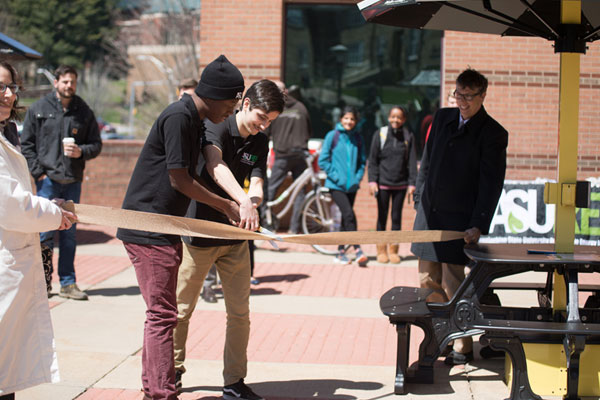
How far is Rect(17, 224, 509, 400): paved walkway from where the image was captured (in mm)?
4966

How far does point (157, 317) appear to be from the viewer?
13.4ft

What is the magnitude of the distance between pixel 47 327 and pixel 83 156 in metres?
3.97

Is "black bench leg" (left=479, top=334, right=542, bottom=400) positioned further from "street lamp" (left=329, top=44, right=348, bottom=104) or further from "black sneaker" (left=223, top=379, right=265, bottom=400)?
"street lamp" (left=329, top=44, right=348, bottom=104)

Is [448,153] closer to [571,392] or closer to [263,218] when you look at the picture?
[571,392]

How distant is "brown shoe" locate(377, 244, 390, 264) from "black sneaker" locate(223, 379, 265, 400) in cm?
508

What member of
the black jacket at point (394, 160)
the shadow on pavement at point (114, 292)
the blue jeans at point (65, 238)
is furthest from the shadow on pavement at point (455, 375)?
the black jacket at point (394, 160)

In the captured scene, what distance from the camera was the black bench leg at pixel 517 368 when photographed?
4.61 meters

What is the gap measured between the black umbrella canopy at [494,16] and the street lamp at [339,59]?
6291 millimetres

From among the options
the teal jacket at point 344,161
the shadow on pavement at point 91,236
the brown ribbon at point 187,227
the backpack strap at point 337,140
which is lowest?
the shadow on pavement at point 91,236

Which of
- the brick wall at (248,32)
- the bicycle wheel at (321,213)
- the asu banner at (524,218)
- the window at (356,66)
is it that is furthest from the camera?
the window at (356,66)

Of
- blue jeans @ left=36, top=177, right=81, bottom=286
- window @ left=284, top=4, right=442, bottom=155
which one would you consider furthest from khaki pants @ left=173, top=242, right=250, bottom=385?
window @ left=284, top=4, right=442, bottom=155

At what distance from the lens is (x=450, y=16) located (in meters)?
5.41

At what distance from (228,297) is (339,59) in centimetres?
791

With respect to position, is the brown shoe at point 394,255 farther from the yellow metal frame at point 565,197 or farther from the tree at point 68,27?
the tree at point 68,27
